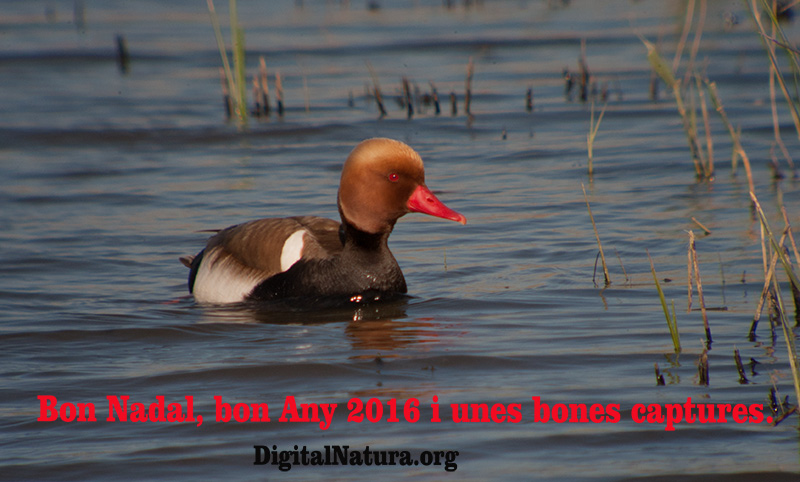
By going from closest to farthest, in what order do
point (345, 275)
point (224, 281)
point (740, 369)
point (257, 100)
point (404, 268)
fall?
point (740, 369) < point (345, 275) < point (224, 281) < point (404, 268) < point (257, 100)

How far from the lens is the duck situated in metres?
6.79

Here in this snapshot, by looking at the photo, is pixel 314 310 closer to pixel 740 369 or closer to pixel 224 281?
pixel 224 281

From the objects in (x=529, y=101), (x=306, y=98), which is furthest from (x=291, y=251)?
(x=306, y=98)

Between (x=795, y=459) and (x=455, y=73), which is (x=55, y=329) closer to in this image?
(x=795, y=459)

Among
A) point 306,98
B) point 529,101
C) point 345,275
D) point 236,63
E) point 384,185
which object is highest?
point 236,63

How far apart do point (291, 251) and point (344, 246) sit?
13.4 inches

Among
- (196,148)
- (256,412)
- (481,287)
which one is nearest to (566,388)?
(256,412)

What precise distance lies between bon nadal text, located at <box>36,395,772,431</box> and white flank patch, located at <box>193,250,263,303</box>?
202 cm

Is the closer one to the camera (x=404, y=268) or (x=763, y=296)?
(x=763, y=296)

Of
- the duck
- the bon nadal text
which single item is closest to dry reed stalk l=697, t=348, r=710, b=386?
the bon nadal text

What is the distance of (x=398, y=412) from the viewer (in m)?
4.84

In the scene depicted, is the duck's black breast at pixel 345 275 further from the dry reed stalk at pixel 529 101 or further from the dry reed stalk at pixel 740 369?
the dry reed stalk at pixel 529 101

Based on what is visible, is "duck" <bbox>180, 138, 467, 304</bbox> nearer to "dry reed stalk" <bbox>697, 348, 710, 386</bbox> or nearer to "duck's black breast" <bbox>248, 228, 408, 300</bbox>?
"duck's black breast" <bbox>248, 228, 408, 300</bbox>

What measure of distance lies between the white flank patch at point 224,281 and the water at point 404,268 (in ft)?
0.63
